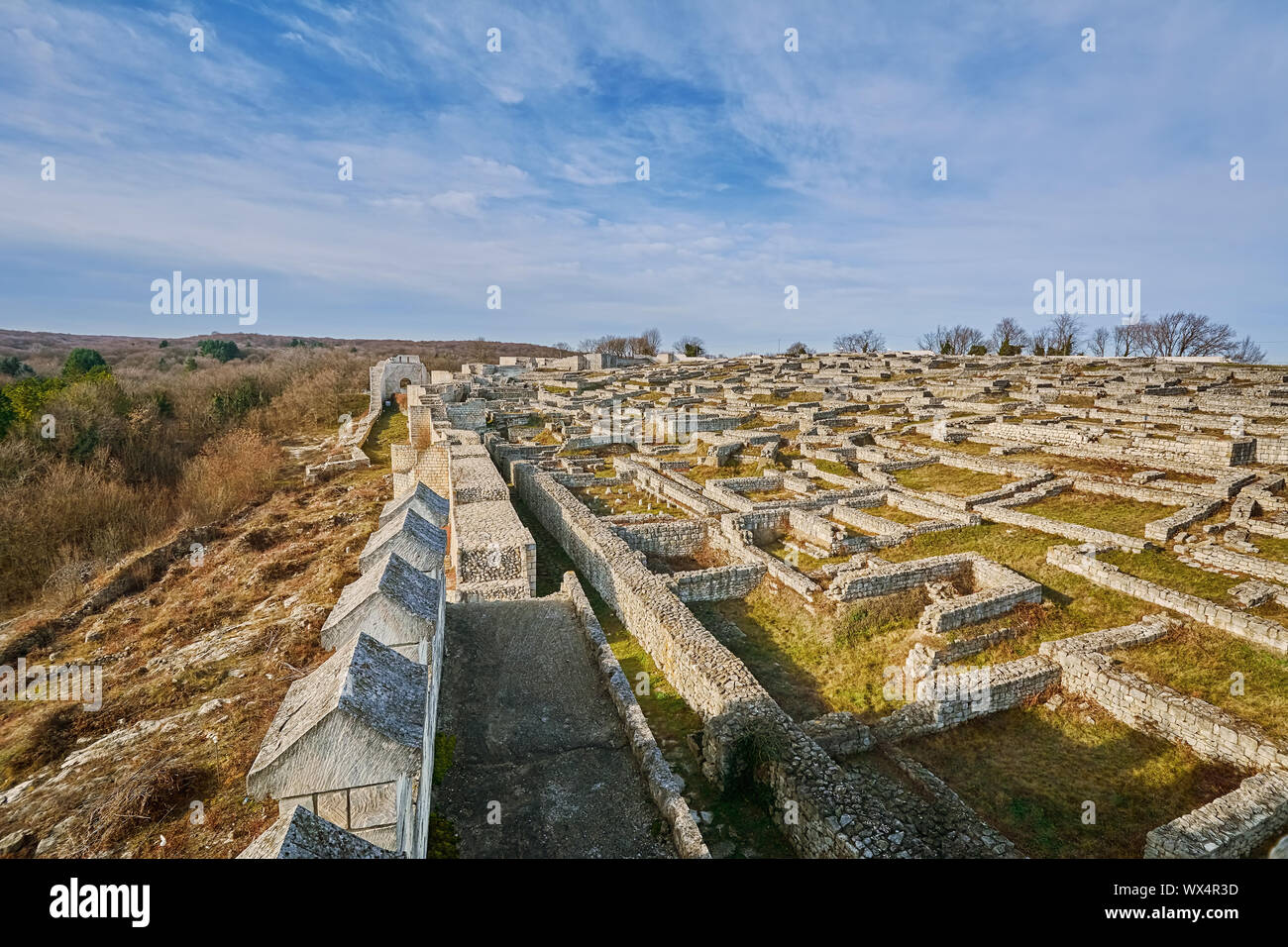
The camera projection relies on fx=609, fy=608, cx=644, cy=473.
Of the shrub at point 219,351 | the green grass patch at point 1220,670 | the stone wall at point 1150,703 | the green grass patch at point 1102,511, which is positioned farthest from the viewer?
the shrub at point 219,351

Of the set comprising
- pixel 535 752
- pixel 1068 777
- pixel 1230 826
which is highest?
pixel 535 752

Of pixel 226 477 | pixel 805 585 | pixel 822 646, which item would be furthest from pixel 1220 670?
pixel 226 477

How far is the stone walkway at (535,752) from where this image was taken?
4.92 meters

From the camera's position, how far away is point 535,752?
5.87 meters

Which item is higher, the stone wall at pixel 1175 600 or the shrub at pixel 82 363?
the shrub at pixel 82 363

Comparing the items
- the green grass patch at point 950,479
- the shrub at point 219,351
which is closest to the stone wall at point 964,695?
the green grass patch at point 950,479

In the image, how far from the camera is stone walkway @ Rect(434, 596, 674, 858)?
16.1 ft

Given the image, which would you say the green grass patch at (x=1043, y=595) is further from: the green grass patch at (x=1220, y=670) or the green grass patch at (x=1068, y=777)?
the green grass patch at (x=1068, y=777)

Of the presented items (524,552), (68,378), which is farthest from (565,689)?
(68,378)

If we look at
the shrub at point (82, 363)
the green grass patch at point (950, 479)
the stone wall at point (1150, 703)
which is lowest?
the stone wall at point (1150, 703)

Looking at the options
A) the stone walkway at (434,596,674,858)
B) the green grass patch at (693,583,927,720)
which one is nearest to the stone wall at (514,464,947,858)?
the stone walkway at (434,596,674,858)

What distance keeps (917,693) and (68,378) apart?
39.7 meters

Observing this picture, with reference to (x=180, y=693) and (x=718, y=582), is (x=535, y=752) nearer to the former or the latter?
(x=180, y=693)

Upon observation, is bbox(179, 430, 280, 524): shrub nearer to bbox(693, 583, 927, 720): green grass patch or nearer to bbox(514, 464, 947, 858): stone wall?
bbox(514, 464, 947, 858): stone wall
